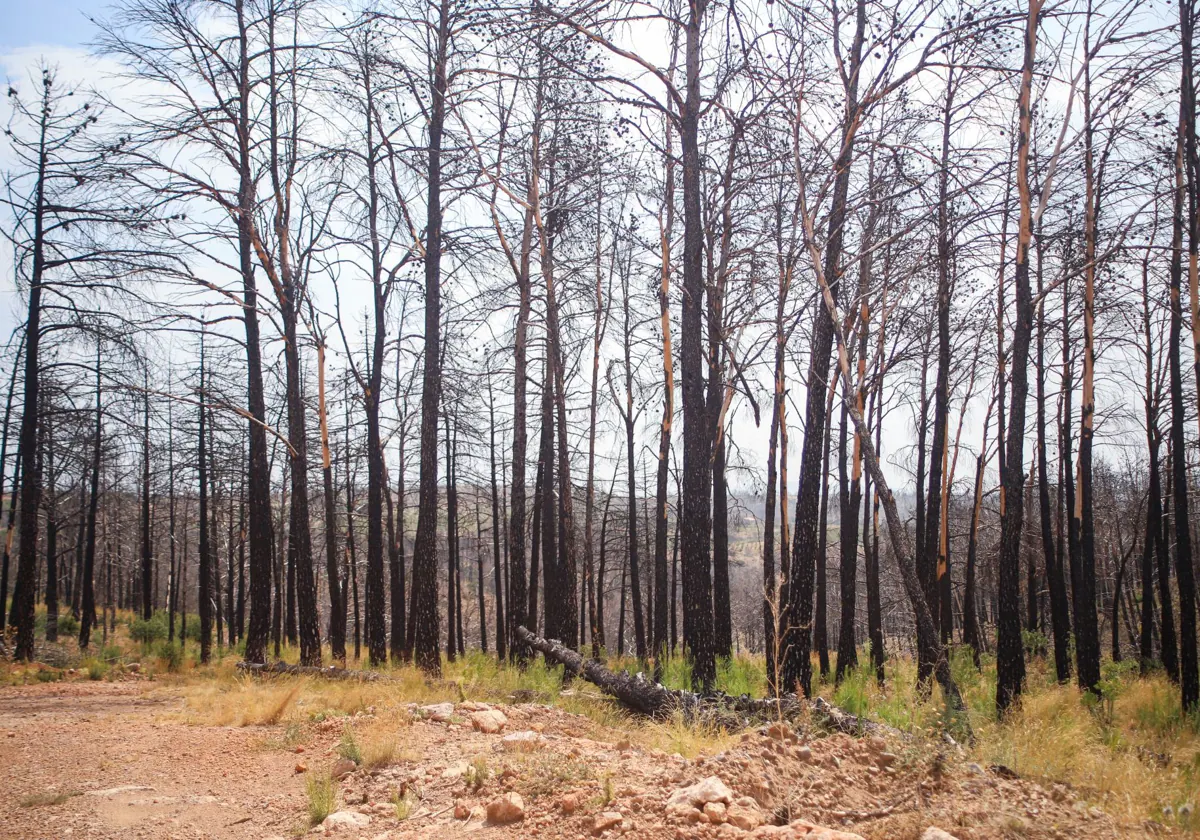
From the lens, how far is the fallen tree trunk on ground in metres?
5.68

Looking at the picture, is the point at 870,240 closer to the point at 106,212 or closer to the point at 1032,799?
the point at 1032,799

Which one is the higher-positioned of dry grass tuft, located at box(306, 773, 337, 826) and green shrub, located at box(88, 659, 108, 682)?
dry grass tuft, located at box(306, 773, 337, 826)

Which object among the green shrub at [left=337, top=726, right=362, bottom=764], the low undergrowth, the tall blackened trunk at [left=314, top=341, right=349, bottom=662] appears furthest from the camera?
the tall blackened trunk at [left=314, top=341, right=349, bottom=662]

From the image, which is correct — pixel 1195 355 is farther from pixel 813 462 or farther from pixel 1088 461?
pixel 813 462

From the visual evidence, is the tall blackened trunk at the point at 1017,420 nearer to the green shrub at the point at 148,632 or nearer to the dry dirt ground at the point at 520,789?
the dry dirt ground at the point at 520,789

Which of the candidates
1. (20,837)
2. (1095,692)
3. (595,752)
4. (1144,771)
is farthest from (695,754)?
(1095,692)

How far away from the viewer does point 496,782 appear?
15.4 feet

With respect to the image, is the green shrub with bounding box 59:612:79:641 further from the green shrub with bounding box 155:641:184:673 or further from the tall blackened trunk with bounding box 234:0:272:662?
the tall blackened trunk with bounding box 234:0:272:662

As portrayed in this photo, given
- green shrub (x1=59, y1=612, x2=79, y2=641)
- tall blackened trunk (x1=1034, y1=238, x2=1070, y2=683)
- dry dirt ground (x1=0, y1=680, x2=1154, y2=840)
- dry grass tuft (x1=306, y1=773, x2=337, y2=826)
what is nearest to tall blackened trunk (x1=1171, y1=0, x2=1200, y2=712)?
tall blackened trunk (x1=1034, y1=238, x2=1070, y2=683)

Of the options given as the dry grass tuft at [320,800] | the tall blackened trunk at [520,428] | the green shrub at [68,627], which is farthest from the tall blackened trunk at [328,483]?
the green shrub at [68,627]

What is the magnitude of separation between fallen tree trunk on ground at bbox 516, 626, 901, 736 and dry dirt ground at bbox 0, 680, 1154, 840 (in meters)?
0.73

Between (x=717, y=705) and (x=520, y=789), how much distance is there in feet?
8.78

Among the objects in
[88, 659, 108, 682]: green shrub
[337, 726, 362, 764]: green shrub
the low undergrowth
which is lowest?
[88, 659, 108, 682]: green shrub

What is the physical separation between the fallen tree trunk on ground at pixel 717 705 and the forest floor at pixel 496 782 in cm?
25
